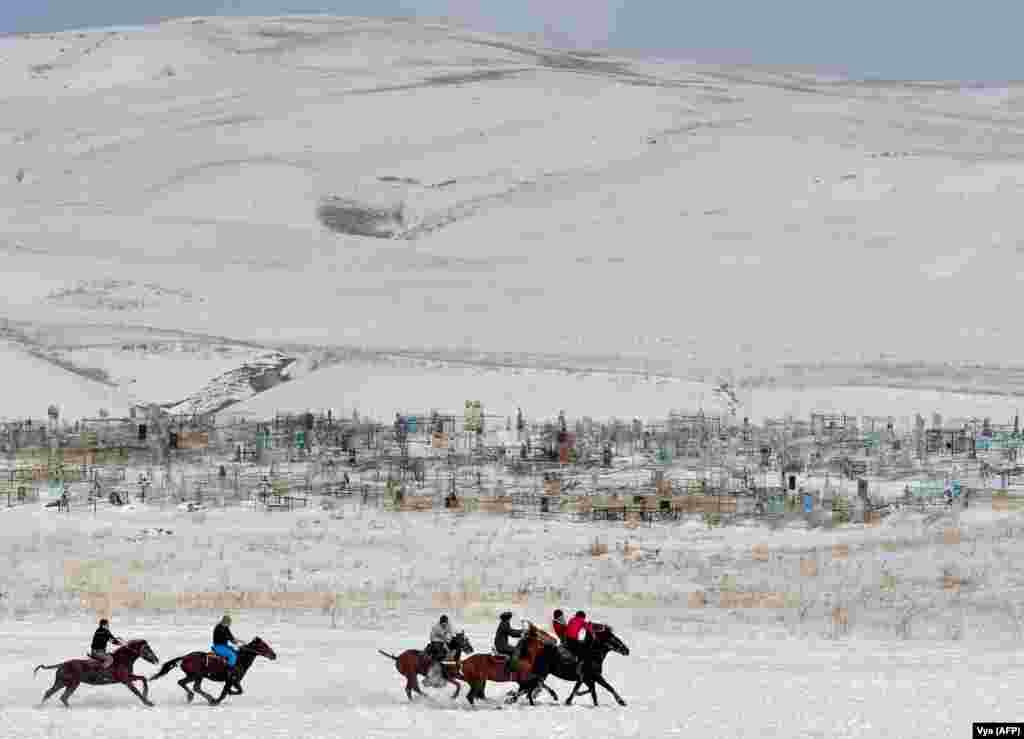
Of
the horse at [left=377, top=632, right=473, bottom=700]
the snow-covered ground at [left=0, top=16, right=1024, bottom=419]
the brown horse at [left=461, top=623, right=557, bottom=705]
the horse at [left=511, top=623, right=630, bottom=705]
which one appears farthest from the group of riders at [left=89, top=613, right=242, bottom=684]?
the snow-covered ground at [left=0, top=16, right=1024, bottom=419]

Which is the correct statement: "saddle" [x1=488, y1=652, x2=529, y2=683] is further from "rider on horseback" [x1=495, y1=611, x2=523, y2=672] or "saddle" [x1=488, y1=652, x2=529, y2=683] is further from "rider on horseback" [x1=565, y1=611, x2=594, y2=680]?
"rider on horseback" [x1=565, y1=611, x2=594, y2=680]

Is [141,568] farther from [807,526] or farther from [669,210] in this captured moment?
[669,210]

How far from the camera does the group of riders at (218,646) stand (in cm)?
1531

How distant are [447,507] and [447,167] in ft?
241

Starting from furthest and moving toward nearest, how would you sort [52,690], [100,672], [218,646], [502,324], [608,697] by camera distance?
[502,324] < [608,697] < [218,646] < [100,672] < [52,690]

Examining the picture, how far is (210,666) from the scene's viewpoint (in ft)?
51.6

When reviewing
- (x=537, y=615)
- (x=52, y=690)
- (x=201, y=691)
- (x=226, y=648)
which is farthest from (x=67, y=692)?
(x=537, y=615)

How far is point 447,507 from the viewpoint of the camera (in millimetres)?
31094

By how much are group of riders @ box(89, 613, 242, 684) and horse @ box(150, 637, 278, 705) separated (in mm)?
43

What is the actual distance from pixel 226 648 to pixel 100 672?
1.21 metres

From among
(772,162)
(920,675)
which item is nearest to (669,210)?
(772,162)

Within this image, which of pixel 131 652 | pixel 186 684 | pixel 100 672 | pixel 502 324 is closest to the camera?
pixel 100 672

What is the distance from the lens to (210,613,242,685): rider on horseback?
1566 cm

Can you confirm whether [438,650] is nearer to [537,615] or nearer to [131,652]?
[131,652]
